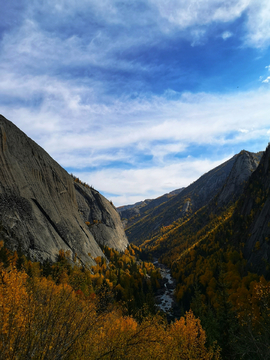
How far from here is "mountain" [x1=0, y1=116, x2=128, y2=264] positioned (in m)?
55.8

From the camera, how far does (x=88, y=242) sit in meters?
86.3

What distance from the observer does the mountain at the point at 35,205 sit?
183ft

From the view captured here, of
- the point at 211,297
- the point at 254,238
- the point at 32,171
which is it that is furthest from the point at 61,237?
the point at 254,238

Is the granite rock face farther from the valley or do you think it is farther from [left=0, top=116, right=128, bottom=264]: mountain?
[left=0, top=116, right=128, bottom=264]: mountain

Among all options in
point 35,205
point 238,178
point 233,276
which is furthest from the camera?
point 238,178

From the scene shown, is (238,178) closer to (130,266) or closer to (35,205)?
(130,266)

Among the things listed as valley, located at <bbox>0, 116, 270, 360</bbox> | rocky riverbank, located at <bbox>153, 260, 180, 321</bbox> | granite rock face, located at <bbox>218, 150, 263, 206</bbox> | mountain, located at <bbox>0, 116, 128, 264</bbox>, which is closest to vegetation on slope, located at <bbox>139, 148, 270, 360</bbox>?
valley, located at <bbox>0, 116, 270, 360</bbox>

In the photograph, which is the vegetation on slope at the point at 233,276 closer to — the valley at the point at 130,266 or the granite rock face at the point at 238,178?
the valley at the point at 130,266

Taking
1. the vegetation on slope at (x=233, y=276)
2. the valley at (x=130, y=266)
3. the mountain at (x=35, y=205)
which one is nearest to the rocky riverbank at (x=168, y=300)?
the valley at (x=130, y=266)

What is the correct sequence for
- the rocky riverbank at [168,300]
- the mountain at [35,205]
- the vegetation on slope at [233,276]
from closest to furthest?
1. the vegetation on slope at [233,276]
2. the mountain at [35,205]
3. the rocky riverbank at [168,300]

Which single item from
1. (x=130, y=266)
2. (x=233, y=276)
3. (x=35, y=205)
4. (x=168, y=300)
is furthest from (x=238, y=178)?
Result: (x=35, y=205)

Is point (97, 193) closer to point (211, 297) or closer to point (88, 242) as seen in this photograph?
point (88, 242)

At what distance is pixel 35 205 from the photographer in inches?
2596

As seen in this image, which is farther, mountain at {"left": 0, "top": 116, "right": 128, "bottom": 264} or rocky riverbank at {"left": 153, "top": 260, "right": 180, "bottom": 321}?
rocky riverbank at {"left": 153, "top": 260, "right": 180, "bottom": 321}
